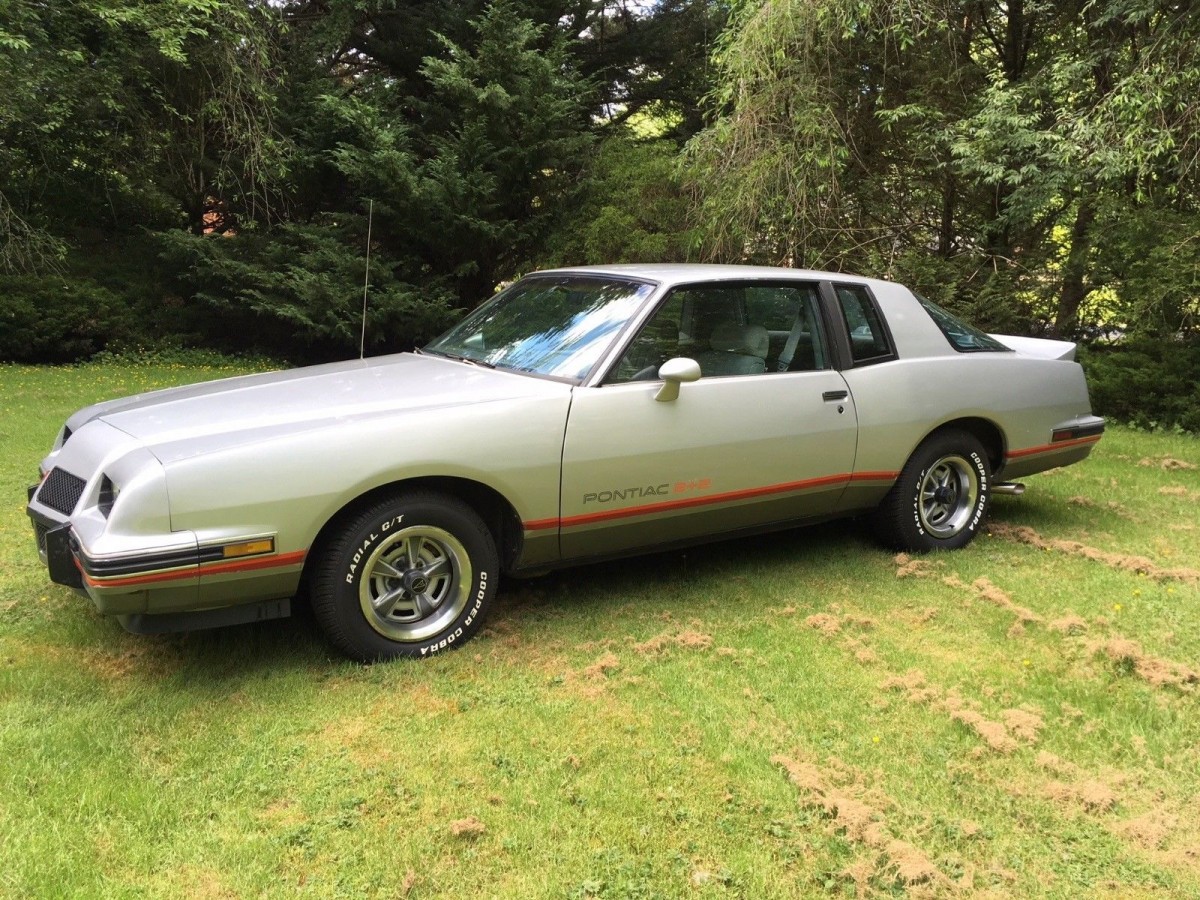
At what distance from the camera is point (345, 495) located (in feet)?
11.0

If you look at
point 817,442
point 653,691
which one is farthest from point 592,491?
point 817,442

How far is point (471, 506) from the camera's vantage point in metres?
3.82

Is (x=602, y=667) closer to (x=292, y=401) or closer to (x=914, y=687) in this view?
(x=914, y=687)

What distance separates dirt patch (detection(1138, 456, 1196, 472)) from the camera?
25.5 ft

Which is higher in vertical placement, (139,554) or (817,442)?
(817,442)

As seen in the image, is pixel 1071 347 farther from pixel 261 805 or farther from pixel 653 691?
pixel 261 805

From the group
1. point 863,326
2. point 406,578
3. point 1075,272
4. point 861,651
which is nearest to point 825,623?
point 861,651

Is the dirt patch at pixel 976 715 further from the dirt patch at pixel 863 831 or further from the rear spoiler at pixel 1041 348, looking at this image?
the rear spoiler at pixel 1041 348

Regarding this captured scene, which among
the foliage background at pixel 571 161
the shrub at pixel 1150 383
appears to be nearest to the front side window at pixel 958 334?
the foliage background at pixel 571 161

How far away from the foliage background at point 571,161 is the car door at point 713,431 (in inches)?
211

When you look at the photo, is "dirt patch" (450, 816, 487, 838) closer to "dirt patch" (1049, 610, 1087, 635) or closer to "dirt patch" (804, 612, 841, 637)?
"dirt patch" (804, 612, 841, 637)

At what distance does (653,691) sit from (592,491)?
0.88m

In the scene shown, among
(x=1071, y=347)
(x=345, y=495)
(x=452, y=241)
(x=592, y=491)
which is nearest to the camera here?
(x=345, y=495)

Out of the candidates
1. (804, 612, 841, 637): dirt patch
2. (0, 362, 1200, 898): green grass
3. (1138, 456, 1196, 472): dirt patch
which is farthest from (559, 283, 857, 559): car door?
(1138, 456, 1196, 472): dirt patch
